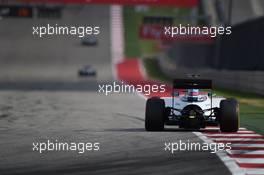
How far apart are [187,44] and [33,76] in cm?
1653

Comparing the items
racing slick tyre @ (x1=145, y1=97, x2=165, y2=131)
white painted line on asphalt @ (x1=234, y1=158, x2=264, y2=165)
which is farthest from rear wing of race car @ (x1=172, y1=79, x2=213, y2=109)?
white painted line on asphalt @ (x1=234, y1=158, x2=264, y2=165)

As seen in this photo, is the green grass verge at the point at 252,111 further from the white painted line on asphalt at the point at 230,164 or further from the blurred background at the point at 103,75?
the white painted line on asphalt at the point at 230,164

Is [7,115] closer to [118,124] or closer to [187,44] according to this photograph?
[118,124]

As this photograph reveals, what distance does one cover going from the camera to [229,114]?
16.7m

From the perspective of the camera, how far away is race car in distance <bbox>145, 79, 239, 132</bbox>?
16.7 meters

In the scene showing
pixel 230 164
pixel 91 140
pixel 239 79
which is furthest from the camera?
pixel 239 79

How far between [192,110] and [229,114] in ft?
2.84

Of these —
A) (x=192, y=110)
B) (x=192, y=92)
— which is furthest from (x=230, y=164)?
(x=192, y=92)

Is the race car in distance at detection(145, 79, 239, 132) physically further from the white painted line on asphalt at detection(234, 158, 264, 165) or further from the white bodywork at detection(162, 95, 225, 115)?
the white painted line on asphalt at detection(234, 158, 264, 165)

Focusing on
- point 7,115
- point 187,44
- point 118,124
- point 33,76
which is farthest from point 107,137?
point 187,44

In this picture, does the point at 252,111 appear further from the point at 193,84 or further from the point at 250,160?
the point at 250,160

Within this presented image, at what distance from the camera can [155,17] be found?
73.3 m

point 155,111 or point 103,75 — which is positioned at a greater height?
point 155,111

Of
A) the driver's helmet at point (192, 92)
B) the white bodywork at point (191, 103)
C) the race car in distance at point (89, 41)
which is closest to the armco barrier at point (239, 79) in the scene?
the white bodywork at point (191, 103)
